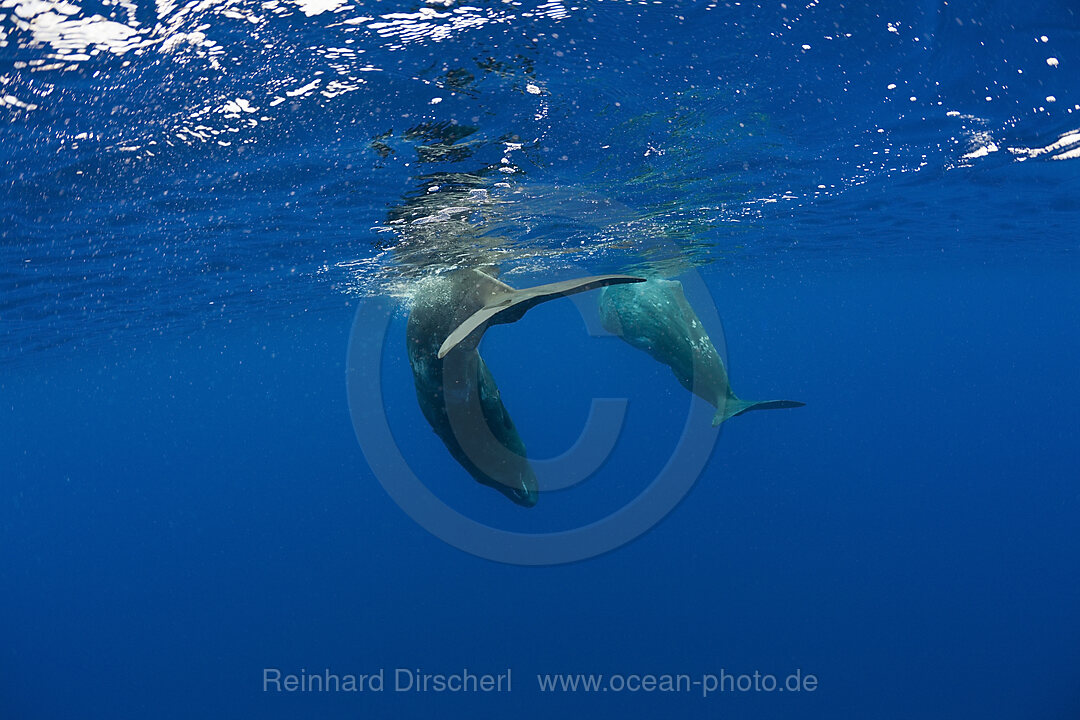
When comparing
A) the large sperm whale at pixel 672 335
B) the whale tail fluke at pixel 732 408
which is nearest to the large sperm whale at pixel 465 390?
the whale tail fluke at pixel 732 408

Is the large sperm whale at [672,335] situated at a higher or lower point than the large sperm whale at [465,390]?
lower

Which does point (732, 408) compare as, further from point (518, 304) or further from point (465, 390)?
point (518, 304)

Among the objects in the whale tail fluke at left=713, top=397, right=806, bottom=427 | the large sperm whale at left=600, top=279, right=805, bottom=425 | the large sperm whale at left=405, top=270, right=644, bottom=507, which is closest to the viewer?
the large sperm whale at left=405, top=270, right=644, bottom=507

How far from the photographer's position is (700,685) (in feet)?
73.1

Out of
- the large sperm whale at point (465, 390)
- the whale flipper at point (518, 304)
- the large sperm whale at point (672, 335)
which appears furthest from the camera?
the large sperm whale at point (672, 335)

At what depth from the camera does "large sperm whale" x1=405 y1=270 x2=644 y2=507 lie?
7.04 m

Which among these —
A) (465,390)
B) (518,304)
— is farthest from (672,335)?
(518,304)

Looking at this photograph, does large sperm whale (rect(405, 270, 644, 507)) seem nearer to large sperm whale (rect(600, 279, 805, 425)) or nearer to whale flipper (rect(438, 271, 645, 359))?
whale flipper (rect(438, 271, 645, 359))

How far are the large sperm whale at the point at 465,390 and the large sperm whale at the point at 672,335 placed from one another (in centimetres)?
451

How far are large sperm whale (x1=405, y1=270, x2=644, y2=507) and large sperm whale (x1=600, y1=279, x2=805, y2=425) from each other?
4.51 m

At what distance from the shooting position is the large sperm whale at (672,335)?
→ 10945 millimetres

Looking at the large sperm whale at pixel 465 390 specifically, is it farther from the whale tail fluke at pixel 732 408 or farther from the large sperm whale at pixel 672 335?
the large sperm whale at pixel 672 335

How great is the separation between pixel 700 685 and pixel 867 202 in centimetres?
1872

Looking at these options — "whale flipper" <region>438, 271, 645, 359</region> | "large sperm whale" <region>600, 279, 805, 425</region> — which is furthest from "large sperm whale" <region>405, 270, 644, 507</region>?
"large sperm whale" <region>600, 279, 805, 425</region>
